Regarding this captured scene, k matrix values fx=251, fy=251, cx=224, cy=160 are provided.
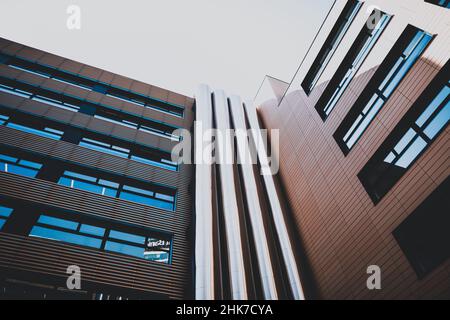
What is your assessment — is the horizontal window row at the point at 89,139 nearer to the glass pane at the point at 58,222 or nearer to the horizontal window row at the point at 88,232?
the horizontal window row at the point at 88,232

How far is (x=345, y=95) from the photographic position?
493 inches

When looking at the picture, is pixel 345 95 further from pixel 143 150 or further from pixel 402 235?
pixel 143 150

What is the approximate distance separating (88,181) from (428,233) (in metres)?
14.6

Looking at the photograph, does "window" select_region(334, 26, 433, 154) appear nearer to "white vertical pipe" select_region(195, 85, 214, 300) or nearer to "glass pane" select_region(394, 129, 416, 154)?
"glass pane" select_region(394, 129, 416, 154)

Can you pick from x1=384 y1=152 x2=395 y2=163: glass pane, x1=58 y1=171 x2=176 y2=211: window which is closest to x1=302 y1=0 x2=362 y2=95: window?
x1=384 y1=152 x2=395 y2=163: glass pane

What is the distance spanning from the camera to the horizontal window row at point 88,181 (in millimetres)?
12117

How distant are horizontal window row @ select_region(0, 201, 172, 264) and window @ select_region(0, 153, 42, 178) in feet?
6.50

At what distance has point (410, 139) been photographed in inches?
358

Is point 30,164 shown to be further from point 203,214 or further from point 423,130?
point 423,130

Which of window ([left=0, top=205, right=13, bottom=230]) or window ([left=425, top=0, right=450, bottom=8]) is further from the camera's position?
window ([left=0, top=205, right=13, bottom=230])

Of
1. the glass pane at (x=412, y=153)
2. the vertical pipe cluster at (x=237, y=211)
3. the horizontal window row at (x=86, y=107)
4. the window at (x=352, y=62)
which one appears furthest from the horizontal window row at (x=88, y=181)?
the glass pane at (x=412, y=153)

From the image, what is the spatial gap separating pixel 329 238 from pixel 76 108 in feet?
55.6

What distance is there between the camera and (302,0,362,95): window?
1440 centimetres

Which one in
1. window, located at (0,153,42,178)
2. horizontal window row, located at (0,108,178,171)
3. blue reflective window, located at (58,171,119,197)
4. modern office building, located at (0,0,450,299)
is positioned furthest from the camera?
horizontal window row, located at (0,108,178,171)
